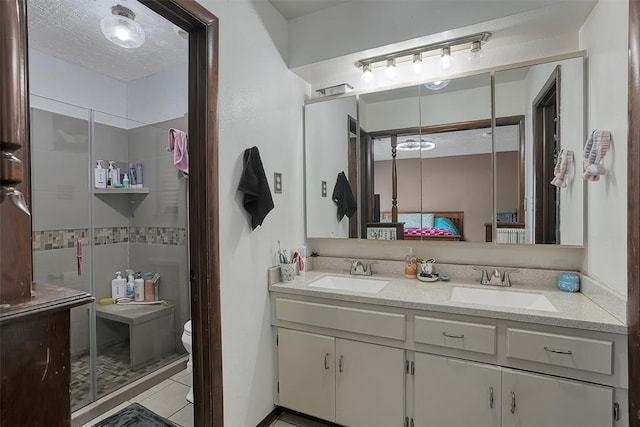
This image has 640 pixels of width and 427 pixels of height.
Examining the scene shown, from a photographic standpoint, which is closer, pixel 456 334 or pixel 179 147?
pixel 456 334

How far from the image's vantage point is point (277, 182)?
2092 mm

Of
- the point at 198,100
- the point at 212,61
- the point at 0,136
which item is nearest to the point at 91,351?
the point at 198,100

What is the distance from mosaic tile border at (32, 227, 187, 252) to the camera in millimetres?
2471

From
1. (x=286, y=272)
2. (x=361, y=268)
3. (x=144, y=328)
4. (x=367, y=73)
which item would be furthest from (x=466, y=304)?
(x=144, y=328)

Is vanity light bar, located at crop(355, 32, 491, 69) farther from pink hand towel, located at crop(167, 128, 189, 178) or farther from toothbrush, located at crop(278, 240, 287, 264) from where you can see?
pink hand towel, located at crop(167, 128, 189, 178)

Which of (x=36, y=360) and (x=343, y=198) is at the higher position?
(x=343, y=198)

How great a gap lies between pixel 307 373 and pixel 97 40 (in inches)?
111

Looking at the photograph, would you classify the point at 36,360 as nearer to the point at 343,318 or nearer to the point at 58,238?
the point at 343,318

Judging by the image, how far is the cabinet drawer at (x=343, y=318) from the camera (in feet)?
5.49

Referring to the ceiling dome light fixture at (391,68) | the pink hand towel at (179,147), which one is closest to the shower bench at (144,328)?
the pink hand towel at (179,147)

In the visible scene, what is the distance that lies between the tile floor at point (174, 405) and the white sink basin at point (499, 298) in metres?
1.18

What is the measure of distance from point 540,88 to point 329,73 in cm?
138

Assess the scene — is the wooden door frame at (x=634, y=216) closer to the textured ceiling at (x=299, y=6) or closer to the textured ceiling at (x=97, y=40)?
the textured ceiling at (x=299, y=6)

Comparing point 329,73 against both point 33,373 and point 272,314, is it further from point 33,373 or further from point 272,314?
point 33,373
